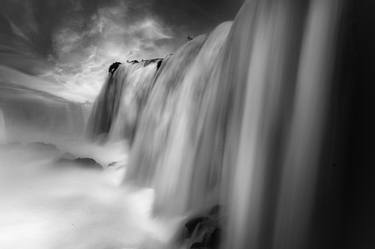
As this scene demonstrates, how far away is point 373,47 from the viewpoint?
1.34m

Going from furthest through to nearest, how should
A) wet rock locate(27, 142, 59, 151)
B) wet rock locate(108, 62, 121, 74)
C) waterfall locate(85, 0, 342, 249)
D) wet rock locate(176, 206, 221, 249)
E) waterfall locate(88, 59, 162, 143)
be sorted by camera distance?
wet rock locate(108, 62, 121, 74), waterfall locate(88, 59, 162, 143), wet rock locate(27, 142, 59, 151), wet rock locate(176, 206, 221, 249), waterfall locate(85, 0, 342, 249)

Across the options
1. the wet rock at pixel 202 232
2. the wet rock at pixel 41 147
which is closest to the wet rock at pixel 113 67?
the wet rock at pixel 41 147

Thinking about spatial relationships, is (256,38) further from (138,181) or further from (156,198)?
(138,181)

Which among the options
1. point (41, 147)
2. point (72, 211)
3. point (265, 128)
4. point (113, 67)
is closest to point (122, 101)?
point (113, 67)

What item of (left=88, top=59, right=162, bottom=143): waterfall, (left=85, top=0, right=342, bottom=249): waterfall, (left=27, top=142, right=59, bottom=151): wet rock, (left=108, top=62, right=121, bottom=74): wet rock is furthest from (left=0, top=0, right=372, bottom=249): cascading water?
(left=108, top=62, right=121, bottom=74): wet rock

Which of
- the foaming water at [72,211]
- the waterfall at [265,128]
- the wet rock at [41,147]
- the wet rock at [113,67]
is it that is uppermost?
the wet rock at [113,67]

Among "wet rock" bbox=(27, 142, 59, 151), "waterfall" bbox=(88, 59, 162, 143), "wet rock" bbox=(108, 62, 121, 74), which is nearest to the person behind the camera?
"wet rock" bbox=(27, 142, 59, 151)

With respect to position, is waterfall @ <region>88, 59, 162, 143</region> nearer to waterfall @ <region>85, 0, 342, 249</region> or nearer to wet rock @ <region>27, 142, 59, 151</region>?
wet rock @ <region>27, 142, 59, 151</region>

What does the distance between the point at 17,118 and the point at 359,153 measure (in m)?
50.6

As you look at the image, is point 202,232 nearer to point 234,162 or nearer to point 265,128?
point 234,162

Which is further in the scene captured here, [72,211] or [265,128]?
[72,211]

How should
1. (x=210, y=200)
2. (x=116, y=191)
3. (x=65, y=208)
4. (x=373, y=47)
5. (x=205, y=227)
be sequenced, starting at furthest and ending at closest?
(x=116, y=191)
(x=65, y=208)
(x=210, y=200)
(x=205, y=227)
(x=373, y=47)

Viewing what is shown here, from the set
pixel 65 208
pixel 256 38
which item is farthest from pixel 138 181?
pixel 256 38

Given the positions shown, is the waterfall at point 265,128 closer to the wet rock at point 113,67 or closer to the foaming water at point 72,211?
the foaming water at point 72,211
